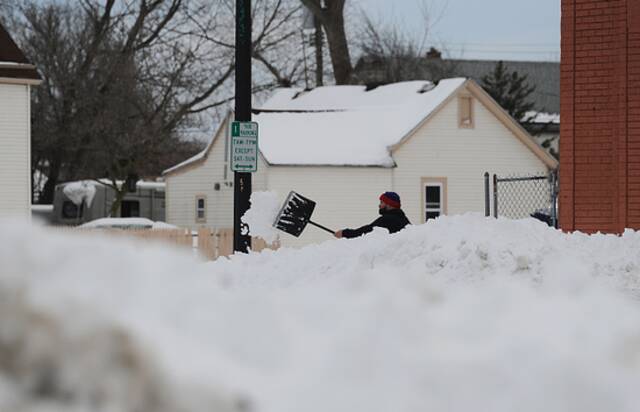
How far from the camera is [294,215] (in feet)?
48.1

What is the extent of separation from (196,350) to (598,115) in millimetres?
12399

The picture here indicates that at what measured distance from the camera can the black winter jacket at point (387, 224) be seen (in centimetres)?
1368

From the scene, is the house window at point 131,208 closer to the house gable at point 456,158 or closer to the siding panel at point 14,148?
the house gable at point 456,158

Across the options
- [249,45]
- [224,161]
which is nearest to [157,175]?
[224,161]

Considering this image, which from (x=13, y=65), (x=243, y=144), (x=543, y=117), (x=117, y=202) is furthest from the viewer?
(x=543, y=117)

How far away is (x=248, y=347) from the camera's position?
3.00 metres

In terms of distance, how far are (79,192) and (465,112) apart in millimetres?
14469

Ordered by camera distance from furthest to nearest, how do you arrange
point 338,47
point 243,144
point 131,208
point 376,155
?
1. point 131,208
2. point 338,47
3. point 376,155
4. point 243,144

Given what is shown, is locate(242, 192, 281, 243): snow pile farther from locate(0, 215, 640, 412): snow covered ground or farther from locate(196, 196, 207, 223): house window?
locate(196, 196, 207, 223): house window

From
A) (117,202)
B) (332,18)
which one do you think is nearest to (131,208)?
(117,202)

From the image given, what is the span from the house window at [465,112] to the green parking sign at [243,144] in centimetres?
2466

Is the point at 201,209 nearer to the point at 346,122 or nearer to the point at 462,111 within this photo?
the point at 346,122

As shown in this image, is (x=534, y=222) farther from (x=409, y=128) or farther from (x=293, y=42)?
(x=293, y=42)

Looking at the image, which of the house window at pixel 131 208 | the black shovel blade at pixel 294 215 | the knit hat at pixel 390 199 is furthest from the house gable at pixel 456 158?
the knit hat at pixel 390 199
